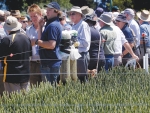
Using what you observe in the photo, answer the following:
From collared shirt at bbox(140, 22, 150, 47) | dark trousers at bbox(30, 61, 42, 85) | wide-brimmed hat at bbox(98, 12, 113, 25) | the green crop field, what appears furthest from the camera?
collared shirt at bbox(140, 22, 150, 47)

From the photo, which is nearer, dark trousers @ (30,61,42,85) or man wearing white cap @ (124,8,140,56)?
dark trousers @ (30,61,42,85)

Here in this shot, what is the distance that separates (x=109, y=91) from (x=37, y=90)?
102cm

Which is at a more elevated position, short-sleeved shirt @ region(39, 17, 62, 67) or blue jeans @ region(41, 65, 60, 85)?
short-sleeved shirt @ region(39, 17, 62, 67)

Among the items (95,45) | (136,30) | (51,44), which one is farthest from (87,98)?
(136,30)

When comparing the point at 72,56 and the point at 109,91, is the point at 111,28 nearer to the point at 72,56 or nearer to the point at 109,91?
the point at 72,56

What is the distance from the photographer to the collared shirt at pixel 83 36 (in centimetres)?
796

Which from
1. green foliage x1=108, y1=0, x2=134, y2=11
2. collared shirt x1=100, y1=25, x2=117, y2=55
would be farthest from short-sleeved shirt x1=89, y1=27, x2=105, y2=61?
green foliage x1=108, y1=0, x2=134, y2=11

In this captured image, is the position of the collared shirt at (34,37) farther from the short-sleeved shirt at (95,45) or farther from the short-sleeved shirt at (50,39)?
the short-sleeved shirt at (95,45)

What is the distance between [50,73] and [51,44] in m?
0.49

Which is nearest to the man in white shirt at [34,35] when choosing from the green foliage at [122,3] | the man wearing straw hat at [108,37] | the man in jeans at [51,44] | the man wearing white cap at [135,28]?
the man in jeans at [51,44]

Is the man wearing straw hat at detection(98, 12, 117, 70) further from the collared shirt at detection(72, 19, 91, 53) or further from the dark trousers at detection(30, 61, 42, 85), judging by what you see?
the dark trousers at detection(30, 61, 42, 85)

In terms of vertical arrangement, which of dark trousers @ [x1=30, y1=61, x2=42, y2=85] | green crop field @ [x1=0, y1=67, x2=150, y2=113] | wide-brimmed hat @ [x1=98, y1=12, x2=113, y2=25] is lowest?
green crop field @ [x1=0, y1=67, x2=150, y2=113]

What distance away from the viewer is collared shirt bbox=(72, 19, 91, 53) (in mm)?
7961

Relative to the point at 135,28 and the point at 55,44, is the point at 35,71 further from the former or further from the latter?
the point at 135,28
